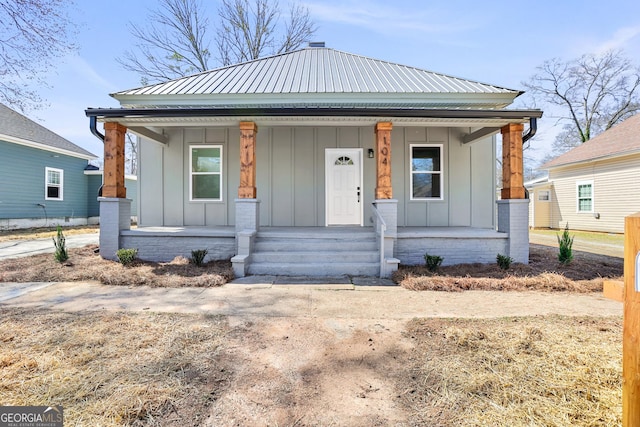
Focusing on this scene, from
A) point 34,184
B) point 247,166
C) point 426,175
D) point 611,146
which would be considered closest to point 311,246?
point 247,166

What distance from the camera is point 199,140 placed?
335 inches

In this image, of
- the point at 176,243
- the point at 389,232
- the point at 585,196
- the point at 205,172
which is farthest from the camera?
the point at 585,196

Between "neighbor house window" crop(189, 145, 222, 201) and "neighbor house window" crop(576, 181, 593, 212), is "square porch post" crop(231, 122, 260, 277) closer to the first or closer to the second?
"neighbor house window" crop(189, 145, 222, 201)

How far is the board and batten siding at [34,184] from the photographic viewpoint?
40.9 feet

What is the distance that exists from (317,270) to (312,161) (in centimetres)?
374

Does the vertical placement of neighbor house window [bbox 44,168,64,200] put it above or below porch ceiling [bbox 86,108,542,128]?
below

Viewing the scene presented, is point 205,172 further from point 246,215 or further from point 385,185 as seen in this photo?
point 385,185

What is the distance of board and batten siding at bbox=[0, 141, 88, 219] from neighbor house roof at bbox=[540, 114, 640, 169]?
24995mm


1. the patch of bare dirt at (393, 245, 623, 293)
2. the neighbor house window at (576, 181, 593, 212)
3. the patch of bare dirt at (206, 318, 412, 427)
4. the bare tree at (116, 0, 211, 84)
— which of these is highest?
the bare tree at (116, 0, 211, 84)

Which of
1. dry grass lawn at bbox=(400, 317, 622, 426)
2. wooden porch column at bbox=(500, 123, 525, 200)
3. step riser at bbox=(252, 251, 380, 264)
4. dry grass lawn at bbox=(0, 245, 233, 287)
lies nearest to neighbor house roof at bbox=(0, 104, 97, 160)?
dry grass lawn at bbox=(0, 245, 233, 287)

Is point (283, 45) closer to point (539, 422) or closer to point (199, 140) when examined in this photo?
point (199, 140)

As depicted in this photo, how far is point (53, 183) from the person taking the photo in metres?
14.6

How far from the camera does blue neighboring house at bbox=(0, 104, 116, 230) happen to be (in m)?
12.6

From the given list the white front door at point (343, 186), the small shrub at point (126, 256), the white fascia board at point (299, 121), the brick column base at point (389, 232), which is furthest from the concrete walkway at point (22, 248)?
the brick column base at point (389, 232)
